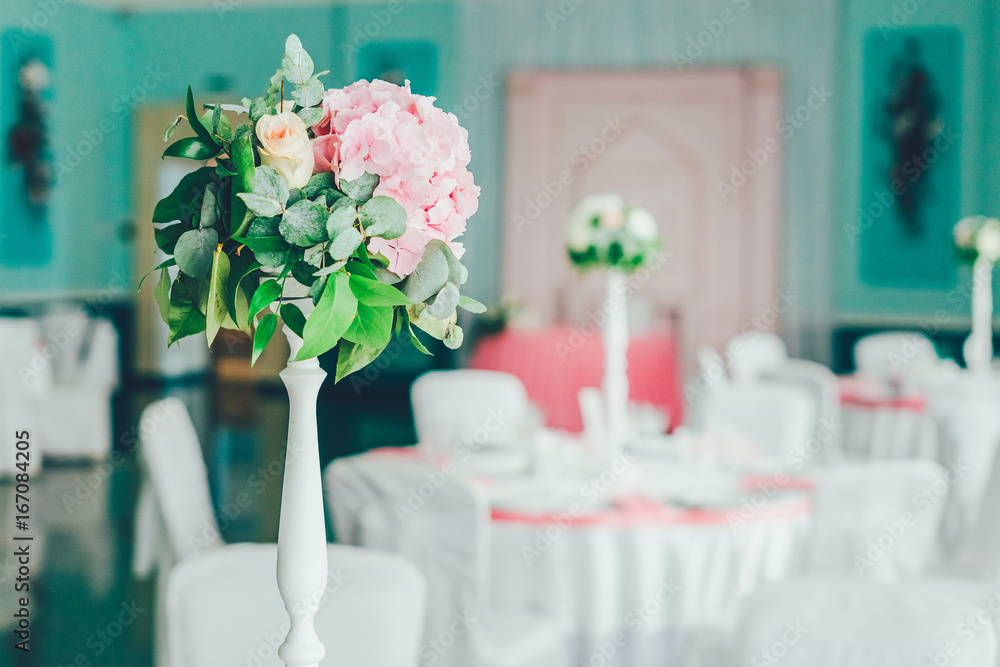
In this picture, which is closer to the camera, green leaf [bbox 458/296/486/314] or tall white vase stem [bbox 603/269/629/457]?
green leaf [bbox 458/296/486/314]

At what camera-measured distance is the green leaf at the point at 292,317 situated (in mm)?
908

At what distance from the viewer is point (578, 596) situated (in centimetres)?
243

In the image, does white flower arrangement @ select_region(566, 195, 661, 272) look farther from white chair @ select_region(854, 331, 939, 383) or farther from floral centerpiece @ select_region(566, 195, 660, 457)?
white chair @ select_region(854, 331, 939, 383)

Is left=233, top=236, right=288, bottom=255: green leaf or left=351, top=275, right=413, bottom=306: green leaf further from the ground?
left=233, top=236, right=288, bottom=255: green leaf

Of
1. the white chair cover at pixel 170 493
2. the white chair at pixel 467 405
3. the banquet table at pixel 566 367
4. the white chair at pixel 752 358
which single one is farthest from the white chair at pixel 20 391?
the white chair at pixel 752 358

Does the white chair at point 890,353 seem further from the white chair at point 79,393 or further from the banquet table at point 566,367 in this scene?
the white chair at point 79,393

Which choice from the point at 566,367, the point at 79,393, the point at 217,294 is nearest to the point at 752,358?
the point at 566,367

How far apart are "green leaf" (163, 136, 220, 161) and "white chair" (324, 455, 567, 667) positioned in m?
1.30

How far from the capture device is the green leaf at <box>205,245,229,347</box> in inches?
33.4

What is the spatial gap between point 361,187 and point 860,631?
0.91m

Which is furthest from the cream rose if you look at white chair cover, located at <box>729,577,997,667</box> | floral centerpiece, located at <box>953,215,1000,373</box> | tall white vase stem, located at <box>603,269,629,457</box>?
floral centerpiece, located at <box>953,215,1000,373</box>

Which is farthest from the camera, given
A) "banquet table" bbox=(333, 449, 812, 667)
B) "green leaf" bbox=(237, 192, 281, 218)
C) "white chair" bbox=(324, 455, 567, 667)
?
"banquet table" bbox=(333, 449, 812, 667)

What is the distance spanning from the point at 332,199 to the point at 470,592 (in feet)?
4.96

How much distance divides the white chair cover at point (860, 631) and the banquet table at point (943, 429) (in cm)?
312
